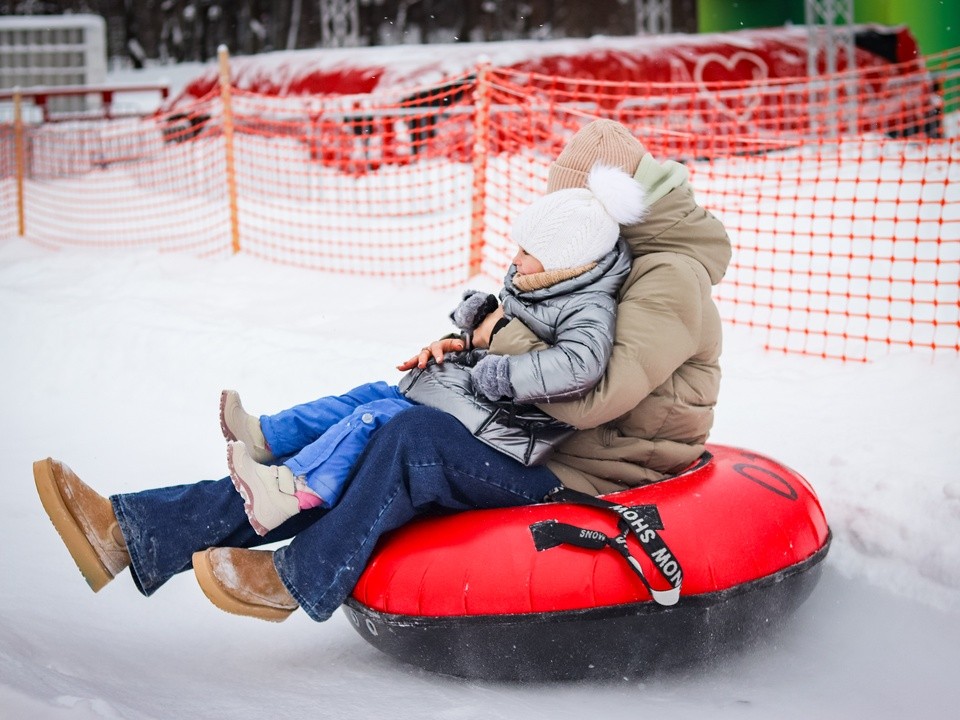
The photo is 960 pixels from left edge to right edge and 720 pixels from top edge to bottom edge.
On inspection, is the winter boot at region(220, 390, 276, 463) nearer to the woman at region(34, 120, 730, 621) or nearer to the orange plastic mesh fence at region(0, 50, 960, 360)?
the woman at region(34, 120, 730, 621)

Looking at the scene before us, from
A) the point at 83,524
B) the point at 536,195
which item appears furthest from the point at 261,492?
the point at 536,195

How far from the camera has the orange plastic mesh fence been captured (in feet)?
18.1

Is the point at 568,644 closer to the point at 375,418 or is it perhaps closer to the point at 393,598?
the point at 393,598

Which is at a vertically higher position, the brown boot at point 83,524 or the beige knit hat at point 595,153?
the beige knit hat at point 595,153

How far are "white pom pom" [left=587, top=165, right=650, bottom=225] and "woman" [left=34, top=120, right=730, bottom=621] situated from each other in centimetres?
6

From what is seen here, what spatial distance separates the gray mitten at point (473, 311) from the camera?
2832 mm

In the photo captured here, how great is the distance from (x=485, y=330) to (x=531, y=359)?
0.44 m

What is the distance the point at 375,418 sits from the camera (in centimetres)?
258

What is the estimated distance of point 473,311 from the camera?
2828mm

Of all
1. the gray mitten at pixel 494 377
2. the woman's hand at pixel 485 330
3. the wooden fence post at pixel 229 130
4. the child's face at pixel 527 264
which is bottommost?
the gray mitten at pixel 494 377

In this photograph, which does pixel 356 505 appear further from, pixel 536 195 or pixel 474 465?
pixel 536 195

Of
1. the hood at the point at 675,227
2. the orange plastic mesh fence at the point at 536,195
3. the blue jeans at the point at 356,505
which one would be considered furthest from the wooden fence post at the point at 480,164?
the blue jeans at the point at 356,505

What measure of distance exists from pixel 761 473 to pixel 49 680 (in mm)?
1893

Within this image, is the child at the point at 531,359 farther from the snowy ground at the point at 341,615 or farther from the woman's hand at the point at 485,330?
the snowy ground at the point at 341,615
